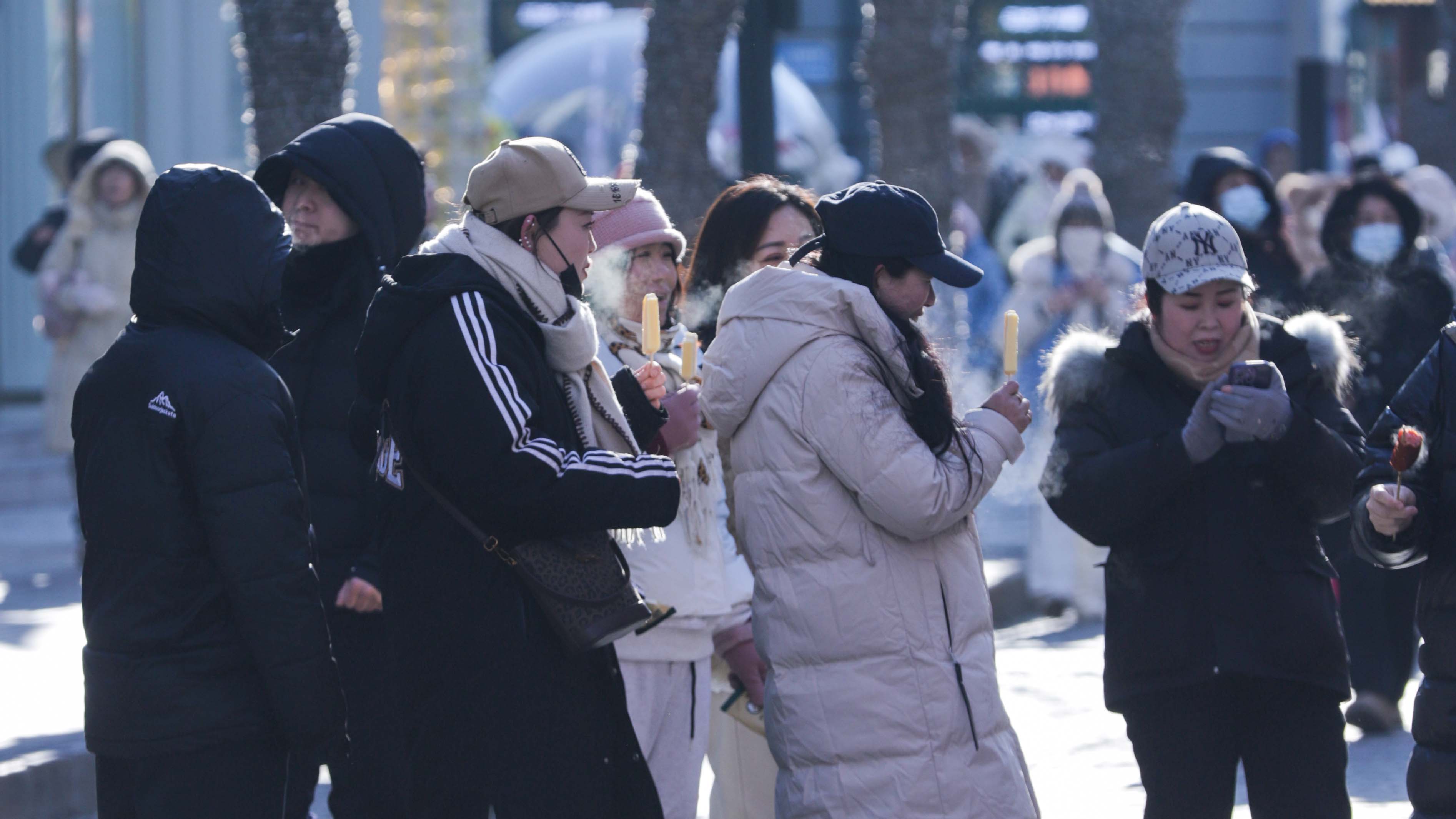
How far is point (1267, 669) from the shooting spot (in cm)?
440

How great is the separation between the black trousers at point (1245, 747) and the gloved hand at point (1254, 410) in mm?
553

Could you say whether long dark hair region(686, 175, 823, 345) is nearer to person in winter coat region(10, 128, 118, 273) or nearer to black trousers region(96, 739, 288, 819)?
black trousers region(96, 739, 288, 819)

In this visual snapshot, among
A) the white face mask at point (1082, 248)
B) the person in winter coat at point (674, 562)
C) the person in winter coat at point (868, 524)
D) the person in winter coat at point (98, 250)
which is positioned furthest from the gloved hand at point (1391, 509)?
the person in winter coat at point (98, 250)

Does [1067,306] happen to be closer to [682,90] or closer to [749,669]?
[682,90]

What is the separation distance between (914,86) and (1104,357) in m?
8.51

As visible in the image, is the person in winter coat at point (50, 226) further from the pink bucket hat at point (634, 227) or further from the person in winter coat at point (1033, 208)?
the pink bucket hat at point (634, 227)

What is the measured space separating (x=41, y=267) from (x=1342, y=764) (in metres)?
8.69

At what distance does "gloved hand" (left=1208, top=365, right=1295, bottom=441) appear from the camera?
14.1ft

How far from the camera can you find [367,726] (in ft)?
16.8

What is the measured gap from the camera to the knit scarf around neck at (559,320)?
391 centimetres

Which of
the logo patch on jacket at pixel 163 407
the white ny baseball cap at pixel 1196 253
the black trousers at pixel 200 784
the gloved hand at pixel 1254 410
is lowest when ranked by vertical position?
the black trousers at pixel 200 784

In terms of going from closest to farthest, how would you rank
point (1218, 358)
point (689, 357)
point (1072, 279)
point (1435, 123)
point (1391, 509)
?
point (1391, 509) → point (689, 357) → point (1218, 358) → point (1072, 279) → point (1435, 123)

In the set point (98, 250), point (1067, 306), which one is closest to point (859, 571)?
point (1067, 306)

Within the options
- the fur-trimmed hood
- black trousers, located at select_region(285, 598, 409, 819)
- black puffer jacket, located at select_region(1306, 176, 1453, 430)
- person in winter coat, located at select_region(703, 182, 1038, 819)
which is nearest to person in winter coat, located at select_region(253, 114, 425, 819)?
black trousers, located at select_region(285, 598, 409, 819)
